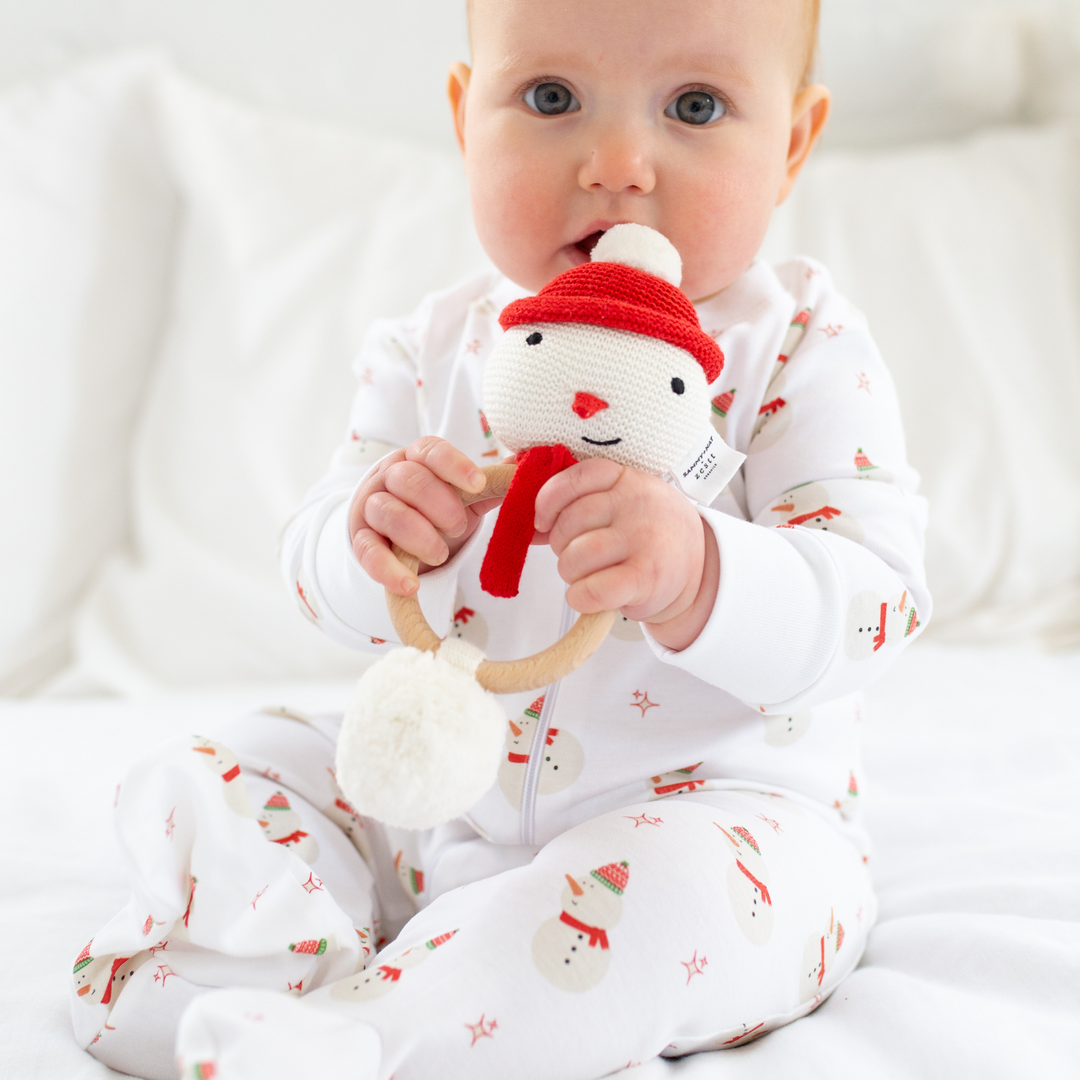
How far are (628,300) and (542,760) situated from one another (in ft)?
0.99

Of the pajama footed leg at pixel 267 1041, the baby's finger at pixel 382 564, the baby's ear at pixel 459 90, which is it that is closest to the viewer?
the pajama footed leg at pixel 267 1041

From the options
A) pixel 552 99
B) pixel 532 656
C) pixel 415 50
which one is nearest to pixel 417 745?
pixel 532 656

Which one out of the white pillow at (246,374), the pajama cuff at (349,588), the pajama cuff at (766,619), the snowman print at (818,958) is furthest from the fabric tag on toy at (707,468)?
the white pillow at (246,374)

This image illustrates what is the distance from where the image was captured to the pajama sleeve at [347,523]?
62cm

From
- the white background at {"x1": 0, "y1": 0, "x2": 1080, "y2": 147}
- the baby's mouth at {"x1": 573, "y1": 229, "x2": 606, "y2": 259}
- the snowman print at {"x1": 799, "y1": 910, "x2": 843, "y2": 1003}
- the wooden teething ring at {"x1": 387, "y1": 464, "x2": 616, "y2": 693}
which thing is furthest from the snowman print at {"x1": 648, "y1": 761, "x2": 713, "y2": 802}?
the white background at {"x1": 0, "y1": 0, "x2": 1080, "y2": 147}

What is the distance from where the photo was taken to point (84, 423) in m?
1.15

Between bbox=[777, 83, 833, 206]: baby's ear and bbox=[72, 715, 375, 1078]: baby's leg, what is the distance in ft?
1.63

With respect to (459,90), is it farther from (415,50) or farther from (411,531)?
(415,50)

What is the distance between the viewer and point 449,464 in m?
0.52

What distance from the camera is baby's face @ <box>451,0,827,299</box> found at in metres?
0.57

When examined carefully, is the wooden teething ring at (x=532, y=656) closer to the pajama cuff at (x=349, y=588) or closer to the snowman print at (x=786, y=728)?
the pajama cuff at (x=349, y=588)

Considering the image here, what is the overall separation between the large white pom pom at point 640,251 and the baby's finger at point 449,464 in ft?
0.40

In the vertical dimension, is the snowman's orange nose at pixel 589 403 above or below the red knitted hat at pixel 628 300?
below

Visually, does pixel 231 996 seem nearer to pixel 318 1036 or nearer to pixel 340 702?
pixel 318 1036
